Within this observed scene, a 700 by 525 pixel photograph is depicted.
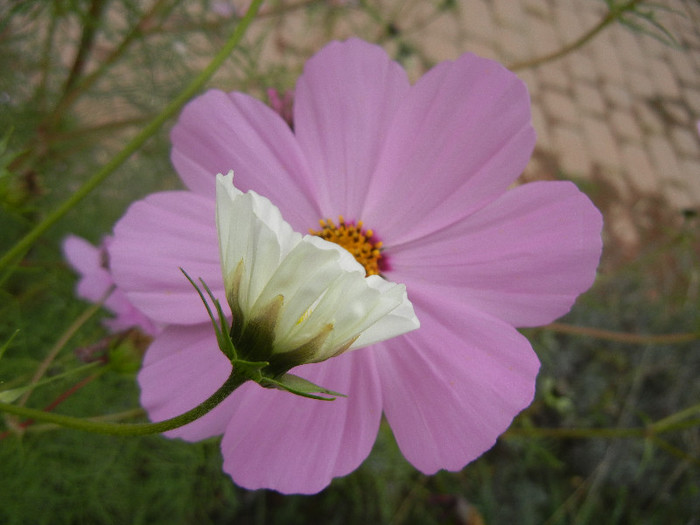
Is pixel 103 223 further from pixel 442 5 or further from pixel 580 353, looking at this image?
pixel 580 353

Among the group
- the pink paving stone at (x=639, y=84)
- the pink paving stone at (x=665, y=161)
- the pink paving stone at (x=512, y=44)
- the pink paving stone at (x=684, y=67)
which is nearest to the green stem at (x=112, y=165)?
the pink paving stone at (x=512, y=44)

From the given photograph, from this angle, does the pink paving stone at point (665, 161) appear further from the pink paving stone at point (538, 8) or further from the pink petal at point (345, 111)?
the pink petal at point (345, 111)

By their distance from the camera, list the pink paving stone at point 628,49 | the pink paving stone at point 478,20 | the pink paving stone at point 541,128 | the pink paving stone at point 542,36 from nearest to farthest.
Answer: the pink paving stone at point 541,128
the pink paving stone at point 478,20
the pink paving stone at point 542,36
the pink paving stone at point 628,49

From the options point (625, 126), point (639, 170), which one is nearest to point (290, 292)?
point (639, 170)

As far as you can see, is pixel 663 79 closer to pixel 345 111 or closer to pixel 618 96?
pixel 618 96

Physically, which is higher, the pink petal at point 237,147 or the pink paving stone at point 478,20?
the pink petal at point 237,147
